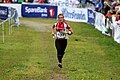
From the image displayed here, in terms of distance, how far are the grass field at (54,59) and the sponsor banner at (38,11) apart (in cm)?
1498

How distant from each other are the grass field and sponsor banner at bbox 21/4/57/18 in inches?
590

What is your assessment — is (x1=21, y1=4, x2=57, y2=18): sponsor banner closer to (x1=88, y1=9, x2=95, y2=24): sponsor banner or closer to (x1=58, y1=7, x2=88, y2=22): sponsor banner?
(x1=58, y1=7, x2=88, y2=22): sponsor banner

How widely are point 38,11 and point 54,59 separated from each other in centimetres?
2520

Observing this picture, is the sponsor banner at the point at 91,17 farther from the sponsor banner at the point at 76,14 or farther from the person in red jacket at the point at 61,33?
the person in red jacket at the point at 61,33

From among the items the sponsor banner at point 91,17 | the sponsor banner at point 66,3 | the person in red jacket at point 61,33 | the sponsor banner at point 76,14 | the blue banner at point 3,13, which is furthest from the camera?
the sponsor banner at point 66,3

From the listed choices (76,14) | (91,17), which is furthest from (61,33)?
(76,14)

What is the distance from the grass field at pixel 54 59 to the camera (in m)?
13.8

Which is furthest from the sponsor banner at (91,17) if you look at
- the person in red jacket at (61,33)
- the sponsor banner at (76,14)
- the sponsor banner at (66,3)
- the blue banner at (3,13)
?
the person in red jacket at (61,33)

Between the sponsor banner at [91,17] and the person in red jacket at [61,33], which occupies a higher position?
the person in red jacket at [61,33]

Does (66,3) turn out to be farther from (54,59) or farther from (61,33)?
(61,33)

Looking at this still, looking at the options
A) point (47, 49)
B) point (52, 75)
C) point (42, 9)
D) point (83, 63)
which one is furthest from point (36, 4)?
point (52, 75)

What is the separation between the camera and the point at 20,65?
50.6 ft

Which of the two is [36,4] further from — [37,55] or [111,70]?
[111,70]

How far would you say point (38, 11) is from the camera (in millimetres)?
42031
